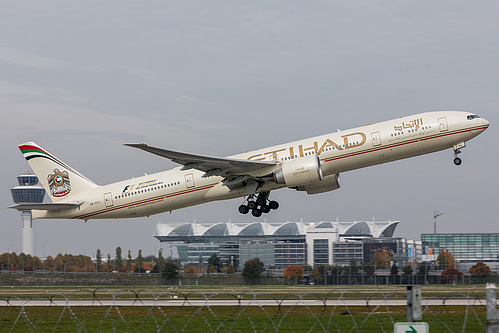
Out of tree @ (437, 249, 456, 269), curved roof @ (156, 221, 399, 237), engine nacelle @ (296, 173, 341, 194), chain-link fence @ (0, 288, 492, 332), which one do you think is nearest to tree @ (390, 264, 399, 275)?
tree @ (437, 249, 456, 269)

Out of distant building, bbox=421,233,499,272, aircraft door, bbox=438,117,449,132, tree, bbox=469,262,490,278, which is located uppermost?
aircraft door, bbox=438,117,449,132

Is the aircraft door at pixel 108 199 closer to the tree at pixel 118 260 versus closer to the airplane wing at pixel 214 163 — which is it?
the airplane wing at pixel 214 163

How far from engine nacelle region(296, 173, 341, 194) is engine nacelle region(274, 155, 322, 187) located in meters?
4.03

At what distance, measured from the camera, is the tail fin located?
159 feet

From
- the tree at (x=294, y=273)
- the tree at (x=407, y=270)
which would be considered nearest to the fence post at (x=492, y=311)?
the tree at (x=407, y=270)

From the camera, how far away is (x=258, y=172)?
41938 millimetres

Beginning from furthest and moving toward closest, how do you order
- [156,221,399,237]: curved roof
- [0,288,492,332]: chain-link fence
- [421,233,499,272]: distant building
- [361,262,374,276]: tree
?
[156,221,399,237]: curved roof < [421,233,499,272]: distant building < [361,262,374,276]: tree < [0,288,492,332]: chain-link fence

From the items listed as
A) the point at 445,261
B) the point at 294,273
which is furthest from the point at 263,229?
the point at 294,273

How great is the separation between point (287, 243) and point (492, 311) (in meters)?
105

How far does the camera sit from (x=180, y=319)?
99.8 feet

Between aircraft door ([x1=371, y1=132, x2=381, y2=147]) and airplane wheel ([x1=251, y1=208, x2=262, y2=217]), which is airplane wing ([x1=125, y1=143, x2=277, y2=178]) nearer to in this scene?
airplane wheel ([x1=251, y1=208, x2=262, y2=217])

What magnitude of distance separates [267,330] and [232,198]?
749 inches

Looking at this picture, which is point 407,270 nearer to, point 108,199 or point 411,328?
point 108,199

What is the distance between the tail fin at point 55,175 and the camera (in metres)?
48.4
